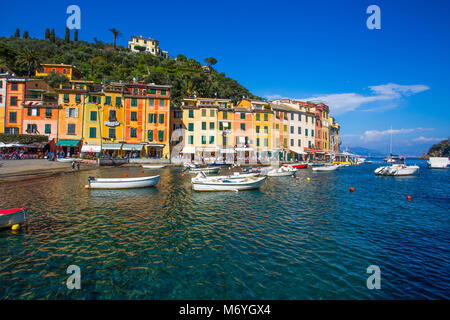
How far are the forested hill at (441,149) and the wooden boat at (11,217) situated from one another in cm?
17847

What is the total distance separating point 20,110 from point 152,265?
4891cm

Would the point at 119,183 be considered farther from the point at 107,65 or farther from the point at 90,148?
the point at 107,65

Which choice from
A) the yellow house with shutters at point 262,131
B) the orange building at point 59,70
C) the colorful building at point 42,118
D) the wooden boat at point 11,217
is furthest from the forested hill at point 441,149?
the orange building at point 59,70

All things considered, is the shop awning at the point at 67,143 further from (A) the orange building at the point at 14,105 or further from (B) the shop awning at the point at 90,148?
(A) the orange building at the point at 14,105

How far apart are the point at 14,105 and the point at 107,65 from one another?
148 ft

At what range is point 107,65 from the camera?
7719 cm

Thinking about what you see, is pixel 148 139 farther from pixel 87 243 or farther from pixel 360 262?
pixel 360 262

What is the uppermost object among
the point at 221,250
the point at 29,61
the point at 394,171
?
the point at 29,61

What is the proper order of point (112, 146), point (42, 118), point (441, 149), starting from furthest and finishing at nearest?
point (441, 149) < point (112, 146) < point (42, 118)

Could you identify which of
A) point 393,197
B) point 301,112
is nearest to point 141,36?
point 301,112

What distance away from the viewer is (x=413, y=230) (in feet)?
35.7

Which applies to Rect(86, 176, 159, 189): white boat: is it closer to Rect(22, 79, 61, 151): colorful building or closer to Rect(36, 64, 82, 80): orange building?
Rect(22, 79, 61, 151): colorful building

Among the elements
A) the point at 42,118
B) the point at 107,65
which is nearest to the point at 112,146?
the point at 42,118

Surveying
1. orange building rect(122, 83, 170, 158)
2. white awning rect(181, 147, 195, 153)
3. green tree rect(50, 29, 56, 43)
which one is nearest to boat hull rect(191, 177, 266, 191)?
white awning rect(181, 147, 195, 153)
